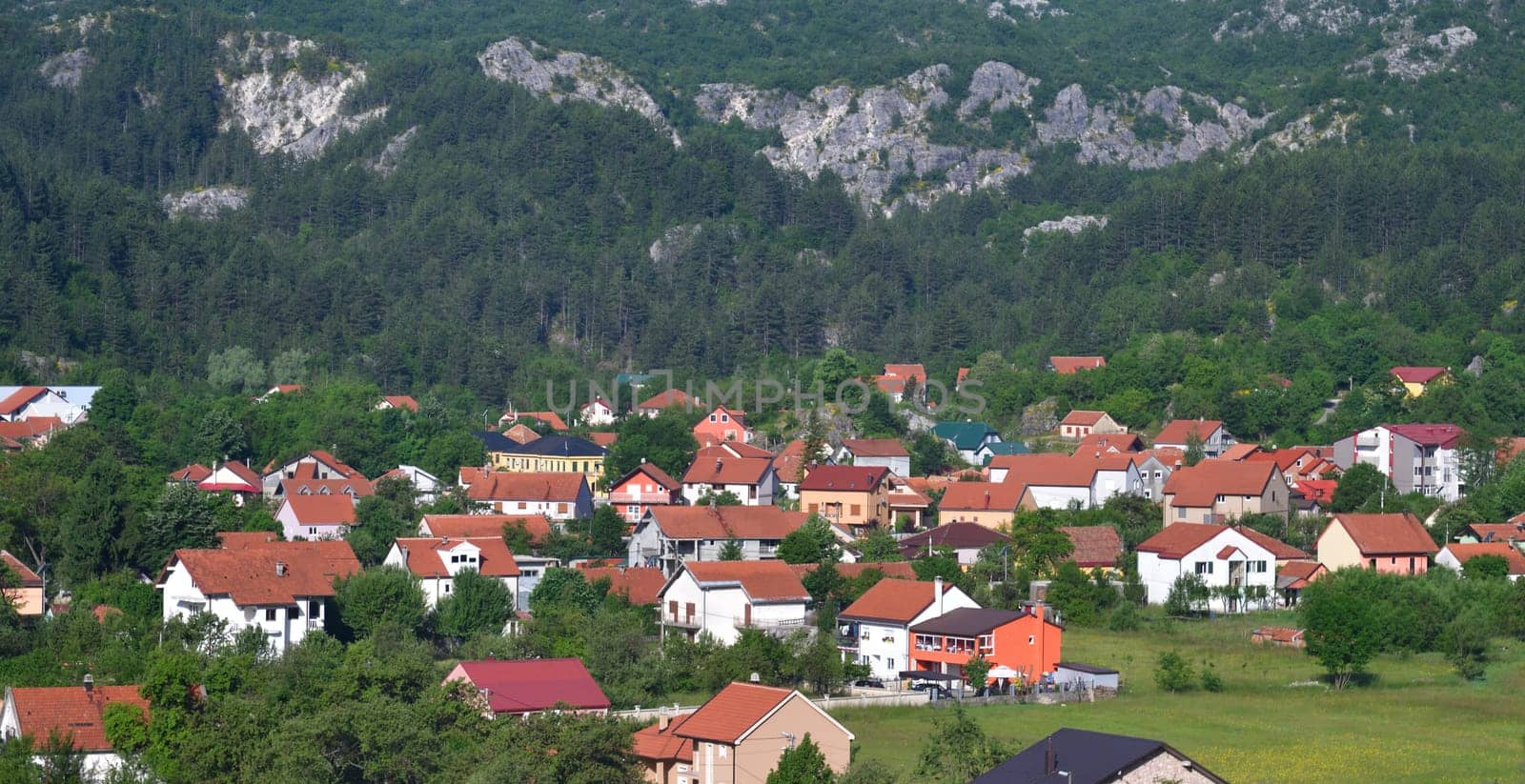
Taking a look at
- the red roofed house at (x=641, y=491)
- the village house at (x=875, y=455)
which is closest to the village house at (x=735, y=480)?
the red roofed house at (x=641, y=491)

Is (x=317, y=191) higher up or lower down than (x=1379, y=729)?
higher up

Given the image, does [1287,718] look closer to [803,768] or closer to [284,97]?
[803,768]

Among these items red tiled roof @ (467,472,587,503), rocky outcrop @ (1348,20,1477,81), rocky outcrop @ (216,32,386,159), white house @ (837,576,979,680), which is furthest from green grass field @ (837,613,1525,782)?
rocky outcrop @ (1348,20,1477,81)

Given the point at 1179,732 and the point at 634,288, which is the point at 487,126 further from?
the point at 1179,732

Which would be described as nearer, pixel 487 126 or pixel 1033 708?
pixel 1033 708

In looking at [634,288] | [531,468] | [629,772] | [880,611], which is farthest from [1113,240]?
[629,772]

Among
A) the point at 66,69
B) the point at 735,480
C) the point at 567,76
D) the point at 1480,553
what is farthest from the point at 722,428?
the point at 66,69

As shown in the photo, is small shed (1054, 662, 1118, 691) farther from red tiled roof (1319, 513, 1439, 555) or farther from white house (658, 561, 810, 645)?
red tiled roof (1319, 513, 1439, 555)
